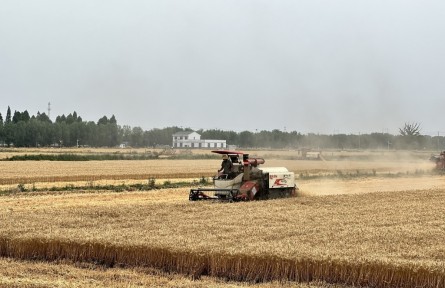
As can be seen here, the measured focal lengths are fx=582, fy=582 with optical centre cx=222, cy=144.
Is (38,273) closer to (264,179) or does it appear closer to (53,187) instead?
(264,179)

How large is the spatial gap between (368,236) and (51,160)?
69.3 metres

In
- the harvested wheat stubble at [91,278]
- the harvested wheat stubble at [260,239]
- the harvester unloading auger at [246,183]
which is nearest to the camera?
the harvested wheat stubble at [91,278]

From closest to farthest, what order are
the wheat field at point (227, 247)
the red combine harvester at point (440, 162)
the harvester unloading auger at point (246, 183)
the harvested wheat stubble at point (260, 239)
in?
the wheat field at point (227, 247) < the harvested wheat stubble at point (260, 239) < the harvester unloading auger at point (246, 183) < the red combine harvester at point (440, 162)

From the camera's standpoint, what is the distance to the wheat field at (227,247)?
11.6 metres

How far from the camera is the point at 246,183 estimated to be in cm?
2680

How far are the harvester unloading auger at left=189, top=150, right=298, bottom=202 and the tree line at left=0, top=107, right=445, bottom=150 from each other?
23.2 metres

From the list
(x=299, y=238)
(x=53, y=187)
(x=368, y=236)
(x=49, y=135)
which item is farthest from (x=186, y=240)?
(x=49, y=135)

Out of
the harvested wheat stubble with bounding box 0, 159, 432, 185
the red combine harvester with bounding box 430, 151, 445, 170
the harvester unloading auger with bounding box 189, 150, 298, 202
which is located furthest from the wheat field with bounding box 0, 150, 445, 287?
the red combine harvester with bounding box 430, 151, 445, 170

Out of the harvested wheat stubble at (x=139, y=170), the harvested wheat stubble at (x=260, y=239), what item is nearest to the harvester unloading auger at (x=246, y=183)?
the harvested wheat stubble at (x=260, y=239)

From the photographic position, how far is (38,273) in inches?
498

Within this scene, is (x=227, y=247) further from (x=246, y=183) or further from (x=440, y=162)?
(x=440, y=162)

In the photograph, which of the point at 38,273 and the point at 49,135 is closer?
the point at 38,273

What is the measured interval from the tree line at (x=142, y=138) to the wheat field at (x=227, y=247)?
33051mm

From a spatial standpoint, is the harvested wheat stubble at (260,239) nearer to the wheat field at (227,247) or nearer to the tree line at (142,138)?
the wheat field at (227,247)
